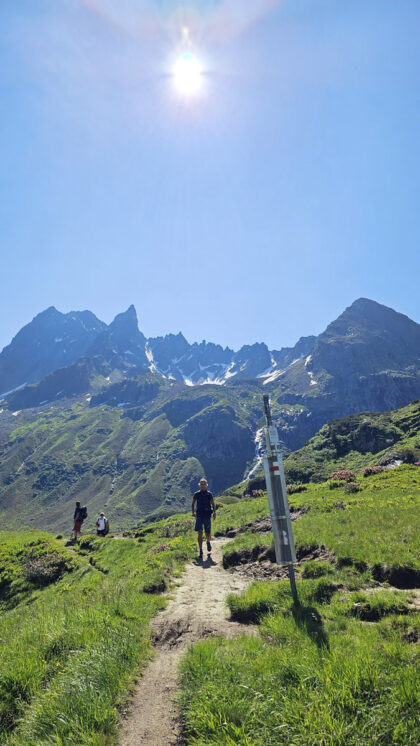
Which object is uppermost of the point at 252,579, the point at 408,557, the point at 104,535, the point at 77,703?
the point at 77,703

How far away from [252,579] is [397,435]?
7757 centimetres

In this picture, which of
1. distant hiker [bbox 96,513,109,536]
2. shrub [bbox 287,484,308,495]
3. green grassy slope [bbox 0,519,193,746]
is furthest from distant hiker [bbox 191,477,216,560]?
shrub [bbox 287,484,308,495]

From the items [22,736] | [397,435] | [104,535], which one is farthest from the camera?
[397,435]

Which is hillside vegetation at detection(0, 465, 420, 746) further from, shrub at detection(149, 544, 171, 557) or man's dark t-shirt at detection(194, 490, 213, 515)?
shrub at detection(149, 544, 171, 557)

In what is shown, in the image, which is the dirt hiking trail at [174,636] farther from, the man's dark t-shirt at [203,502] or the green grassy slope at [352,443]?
the green grassy slope at [352,443]

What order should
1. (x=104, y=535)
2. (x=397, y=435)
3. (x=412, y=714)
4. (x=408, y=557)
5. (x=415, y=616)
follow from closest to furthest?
→ (x=412, y=714)
(x=415, y=616)
(x=408, y=557)
(x=104, y=535)
(x=397, y=435)

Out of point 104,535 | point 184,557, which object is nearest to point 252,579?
point 184,557

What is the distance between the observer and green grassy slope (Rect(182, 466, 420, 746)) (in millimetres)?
4285

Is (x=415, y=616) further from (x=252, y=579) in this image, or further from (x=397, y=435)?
(x=397, y=435)

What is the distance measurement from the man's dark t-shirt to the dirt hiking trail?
242cm

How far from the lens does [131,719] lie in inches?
219

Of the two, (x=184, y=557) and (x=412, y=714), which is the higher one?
(x=412, y=714)

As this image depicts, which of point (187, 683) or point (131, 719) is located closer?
point (131, 719)

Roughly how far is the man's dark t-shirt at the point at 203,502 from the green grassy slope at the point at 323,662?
5.83 meters
